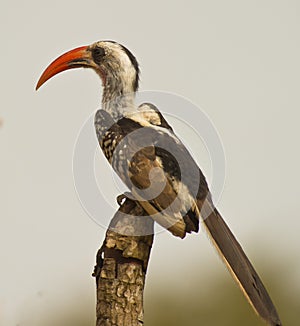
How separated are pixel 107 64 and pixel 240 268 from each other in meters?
1.50

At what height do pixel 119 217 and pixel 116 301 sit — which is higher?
pixel 119 217

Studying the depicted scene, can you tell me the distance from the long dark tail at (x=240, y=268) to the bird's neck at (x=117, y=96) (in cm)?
83

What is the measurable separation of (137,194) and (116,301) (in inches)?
23.8

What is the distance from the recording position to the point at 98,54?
5.42m

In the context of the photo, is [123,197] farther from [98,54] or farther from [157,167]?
[98,54]

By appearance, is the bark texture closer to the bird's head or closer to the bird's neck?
the bird's neck

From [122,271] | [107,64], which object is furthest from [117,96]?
[122,271]

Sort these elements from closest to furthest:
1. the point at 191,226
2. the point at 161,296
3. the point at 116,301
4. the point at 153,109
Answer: the point at 116,301
the point at 191,226
the point at 153,109
the point at 161,296

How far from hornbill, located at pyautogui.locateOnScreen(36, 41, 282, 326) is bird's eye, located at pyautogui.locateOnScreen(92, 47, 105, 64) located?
1.19ft

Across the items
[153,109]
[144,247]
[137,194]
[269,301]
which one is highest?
[153,109]

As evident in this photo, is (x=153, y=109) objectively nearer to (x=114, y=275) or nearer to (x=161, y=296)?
(x=114, y=275)

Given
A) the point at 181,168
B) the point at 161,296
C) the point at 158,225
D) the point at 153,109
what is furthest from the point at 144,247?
the point at 161,296

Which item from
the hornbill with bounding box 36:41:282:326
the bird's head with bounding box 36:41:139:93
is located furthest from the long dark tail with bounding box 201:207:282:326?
the bird's head with bounding box 36:41:139:93

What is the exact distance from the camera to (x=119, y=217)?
459cm
